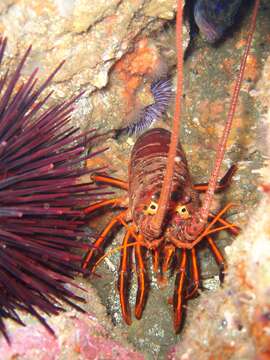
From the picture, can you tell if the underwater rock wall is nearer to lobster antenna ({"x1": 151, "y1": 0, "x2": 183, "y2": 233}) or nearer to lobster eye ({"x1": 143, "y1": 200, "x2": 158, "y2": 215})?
lobster antenna ({"x1": 151, "y1": 0, "x2": 183, "y2": 233})

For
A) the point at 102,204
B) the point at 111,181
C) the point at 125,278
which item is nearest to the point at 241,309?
the point at 125,278

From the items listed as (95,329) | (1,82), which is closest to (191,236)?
(95,329)

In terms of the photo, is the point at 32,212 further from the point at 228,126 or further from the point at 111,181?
the point at 111,181

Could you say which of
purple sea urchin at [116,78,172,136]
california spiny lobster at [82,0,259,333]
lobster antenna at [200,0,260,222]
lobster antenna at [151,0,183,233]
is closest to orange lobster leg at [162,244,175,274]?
california spiny lobster at [82,0,259,333]

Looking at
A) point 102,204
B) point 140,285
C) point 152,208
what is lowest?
point 140,285

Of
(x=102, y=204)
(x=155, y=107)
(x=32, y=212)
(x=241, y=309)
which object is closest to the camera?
(x=241, y=309)

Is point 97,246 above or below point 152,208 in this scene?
below
